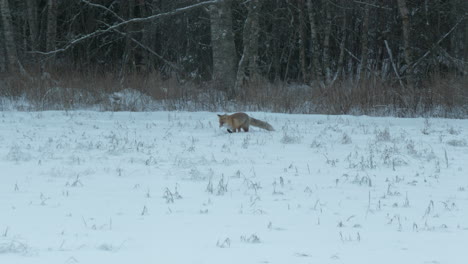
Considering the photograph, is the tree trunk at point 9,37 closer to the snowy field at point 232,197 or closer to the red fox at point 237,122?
the snowy field at point 232,197

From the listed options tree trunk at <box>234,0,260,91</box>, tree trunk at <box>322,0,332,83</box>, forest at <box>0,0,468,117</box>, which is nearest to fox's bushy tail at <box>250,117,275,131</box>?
forest at <box>0,0,468,117</box>

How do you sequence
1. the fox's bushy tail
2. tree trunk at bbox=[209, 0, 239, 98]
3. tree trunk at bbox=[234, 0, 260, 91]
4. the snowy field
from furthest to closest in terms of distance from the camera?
1. tree trunk at bbox=[234, 0, 260, 91]
2. tree trunk at bbox=[209, 0, 239, 98]
3. the fox's bushy tail
4. the snowy field

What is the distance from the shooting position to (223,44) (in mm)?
18062

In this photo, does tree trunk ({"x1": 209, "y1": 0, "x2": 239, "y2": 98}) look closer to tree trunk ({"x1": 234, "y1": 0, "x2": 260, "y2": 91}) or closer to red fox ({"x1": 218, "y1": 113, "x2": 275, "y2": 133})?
tree trunk ({"x1": 234, "y1": 0, "x2": 260, "y2": 91})

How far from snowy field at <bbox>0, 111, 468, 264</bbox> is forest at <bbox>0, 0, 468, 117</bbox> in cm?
496

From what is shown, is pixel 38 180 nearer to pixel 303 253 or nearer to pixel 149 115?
pixel 303 253

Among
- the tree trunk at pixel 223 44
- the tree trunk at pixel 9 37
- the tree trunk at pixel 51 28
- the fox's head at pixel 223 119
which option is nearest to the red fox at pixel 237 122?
the fox's head at pixel 223 119

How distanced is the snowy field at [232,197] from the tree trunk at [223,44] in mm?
8189

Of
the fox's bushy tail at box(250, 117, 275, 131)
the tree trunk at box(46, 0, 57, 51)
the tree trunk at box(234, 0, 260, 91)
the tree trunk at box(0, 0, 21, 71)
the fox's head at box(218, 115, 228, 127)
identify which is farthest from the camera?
the tree trunk at box(46, 0, 57, 51)

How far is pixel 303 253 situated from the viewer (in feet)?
12.2

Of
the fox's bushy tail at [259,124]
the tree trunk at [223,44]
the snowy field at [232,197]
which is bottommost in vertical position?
the snowy field at [232,197]

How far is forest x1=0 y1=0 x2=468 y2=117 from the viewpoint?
1501 cm

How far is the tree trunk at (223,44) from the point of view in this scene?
17.8m

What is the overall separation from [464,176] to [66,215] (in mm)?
4460
